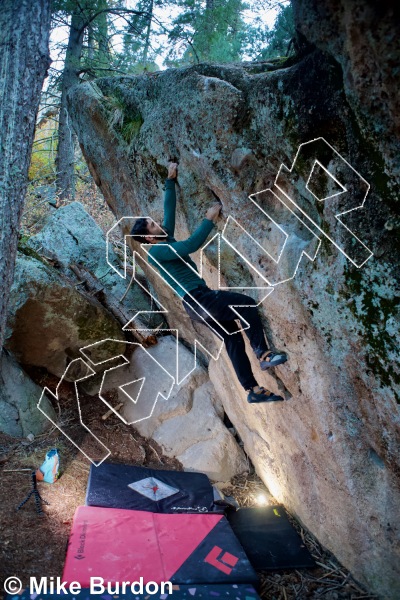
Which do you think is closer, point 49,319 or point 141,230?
point 141,230

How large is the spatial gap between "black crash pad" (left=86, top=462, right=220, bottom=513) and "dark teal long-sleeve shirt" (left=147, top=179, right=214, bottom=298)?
275cm

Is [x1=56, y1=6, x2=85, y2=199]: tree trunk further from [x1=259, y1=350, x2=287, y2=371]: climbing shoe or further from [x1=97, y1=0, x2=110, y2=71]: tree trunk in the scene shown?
[x1=259, y1=350, x2=287, y2=371]: climbing shoe

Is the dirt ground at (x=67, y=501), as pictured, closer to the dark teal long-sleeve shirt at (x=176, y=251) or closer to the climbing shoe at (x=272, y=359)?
the climbing shoe at (x=272, y=359)

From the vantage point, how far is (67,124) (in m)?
10.2

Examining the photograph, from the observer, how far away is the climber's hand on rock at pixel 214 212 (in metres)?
4.78

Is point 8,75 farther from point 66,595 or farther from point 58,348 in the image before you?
point 66,595

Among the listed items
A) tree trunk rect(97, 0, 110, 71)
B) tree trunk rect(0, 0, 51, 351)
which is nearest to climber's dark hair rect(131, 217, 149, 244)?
tree trunk rect(0, 0, 51, 351)

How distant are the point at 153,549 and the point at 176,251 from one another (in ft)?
10.4

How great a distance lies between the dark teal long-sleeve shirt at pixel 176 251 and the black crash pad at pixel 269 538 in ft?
9.79

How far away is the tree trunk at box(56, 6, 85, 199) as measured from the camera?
34.8 feet

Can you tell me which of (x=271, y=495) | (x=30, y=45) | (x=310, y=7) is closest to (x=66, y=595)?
(x=271, y=495)

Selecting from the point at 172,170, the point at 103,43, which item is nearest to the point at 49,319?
the point at 172,170

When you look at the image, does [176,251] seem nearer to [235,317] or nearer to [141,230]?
[141,230]

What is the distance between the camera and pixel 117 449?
6855mm
